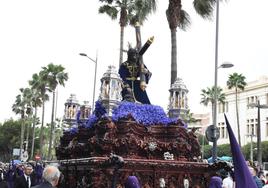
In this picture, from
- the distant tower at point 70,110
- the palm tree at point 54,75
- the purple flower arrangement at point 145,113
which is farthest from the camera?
the palm tree at point 54,75

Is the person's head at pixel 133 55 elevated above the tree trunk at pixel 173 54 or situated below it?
below

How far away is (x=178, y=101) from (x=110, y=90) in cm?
267

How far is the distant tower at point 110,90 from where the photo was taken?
1414 cm

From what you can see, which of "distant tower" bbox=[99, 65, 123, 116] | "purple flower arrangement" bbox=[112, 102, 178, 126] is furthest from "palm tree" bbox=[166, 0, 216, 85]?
"distant tower" bbox=[99, 65, 123, 116]

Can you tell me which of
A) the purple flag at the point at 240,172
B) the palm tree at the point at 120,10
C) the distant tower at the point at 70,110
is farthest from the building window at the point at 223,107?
the purple flag at the point at 240,172

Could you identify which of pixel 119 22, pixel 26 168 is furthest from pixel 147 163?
pixel 119 22

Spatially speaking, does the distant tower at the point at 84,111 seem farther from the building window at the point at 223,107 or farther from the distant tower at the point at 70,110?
the building window at the point at 223,107

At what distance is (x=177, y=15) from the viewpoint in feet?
73.8

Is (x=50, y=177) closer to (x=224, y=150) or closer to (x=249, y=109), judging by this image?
(x=224, y=150)

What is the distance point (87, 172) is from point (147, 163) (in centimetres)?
174

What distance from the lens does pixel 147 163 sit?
1330 cm

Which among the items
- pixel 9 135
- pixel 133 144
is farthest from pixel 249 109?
pixel 133 144

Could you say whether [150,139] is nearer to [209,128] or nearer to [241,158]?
[209,128]

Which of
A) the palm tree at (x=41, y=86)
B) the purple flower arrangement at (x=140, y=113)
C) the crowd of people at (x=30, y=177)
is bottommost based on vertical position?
the crowd of people at (x=30, y=177)
